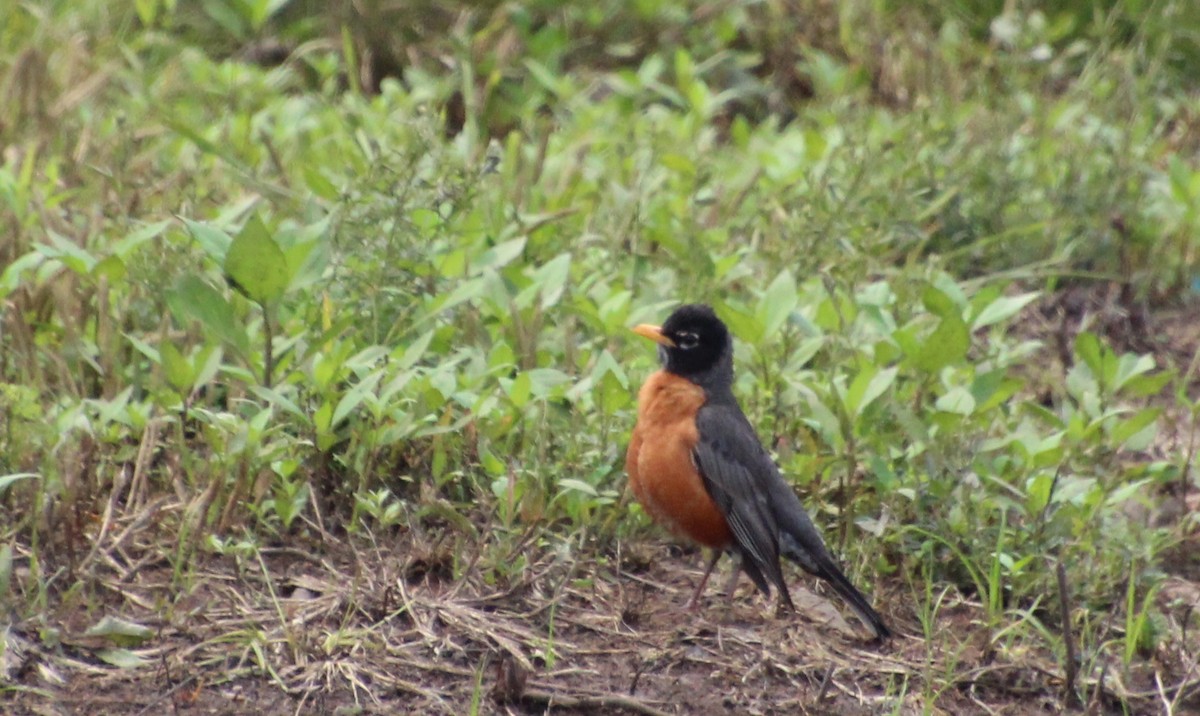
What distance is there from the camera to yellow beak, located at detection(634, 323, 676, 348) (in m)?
4.85

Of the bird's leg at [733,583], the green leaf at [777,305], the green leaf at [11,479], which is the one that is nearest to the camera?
the green leaf at [11,479]

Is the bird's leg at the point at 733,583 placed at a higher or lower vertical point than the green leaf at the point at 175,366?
lower

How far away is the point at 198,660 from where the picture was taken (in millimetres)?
3842

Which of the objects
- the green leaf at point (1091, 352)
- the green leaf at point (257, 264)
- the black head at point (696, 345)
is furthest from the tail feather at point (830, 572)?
the green leaf at point (257, 264)

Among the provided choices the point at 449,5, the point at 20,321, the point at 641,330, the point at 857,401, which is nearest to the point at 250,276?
the point at 20,321

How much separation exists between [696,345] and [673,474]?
489mm

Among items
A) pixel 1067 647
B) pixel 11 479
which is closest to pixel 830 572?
pixel 1067 647

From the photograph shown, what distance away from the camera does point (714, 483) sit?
454 centimetres

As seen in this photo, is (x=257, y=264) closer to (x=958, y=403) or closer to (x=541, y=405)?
(x=541, y=405)

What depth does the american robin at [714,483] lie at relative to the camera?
4441 mm

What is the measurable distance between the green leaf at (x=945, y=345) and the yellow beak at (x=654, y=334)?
78 centimetres

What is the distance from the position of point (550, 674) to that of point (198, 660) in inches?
32.9

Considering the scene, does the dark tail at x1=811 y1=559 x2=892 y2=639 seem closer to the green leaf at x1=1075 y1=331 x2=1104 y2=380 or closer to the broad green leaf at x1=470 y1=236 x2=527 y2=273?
the green leaf at x1=1075 y1=331 x2=1104 y2=380

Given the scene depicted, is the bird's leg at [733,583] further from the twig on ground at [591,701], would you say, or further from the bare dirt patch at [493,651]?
the twig on ground at [591,701]
